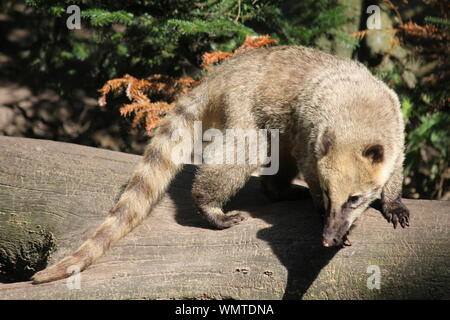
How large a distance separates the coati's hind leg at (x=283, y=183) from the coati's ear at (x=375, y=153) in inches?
44.7

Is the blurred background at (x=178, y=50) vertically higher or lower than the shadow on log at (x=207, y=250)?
higher

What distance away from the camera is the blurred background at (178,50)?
5980 mm

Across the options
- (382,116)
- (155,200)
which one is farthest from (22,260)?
(382,116)

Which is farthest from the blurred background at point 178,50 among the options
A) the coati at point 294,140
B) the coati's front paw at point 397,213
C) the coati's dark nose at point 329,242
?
the coati's dark nose at point 329,242

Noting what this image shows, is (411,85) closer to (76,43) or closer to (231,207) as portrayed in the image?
(231,207)

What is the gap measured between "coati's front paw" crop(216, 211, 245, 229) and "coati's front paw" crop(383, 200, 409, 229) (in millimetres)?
1116

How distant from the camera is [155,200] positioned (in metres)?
4.46

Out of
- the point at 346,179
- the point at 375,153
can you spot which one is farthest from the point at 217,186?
the point at 375,153

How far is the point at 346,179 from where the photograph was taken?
3.58 metres

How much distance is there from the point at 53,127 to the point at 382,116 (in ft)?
17.0

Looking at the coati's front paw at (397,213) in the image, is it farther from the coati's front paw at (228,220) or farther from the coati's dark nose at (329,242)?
the coati's front paw at (228,220)

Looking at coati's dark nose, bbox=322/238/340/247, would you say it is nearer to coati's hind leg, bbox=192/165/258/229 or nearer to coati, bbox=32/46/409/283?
coati, bbox=32/46/409/283

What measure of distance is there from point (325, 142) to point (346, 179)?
32 centimetres

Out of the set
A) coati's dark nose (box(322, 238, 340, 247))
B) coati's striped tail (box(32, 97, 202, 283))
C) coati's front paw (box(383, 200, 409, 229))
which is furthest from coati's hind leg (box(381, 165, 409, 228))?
coati's striped tail (box(32, 97, 202, 283))
